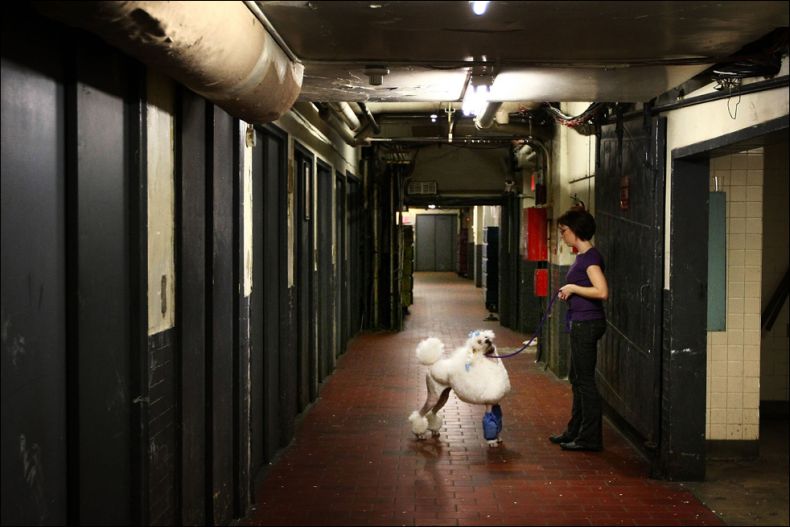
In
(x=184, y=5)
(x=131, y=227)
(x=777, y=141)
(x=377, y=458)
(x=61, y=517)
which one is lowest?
(x=377, y=458)

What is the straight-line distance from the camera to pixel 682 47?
3.79 metres

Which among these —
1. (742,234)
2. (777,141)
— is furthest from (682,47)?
(742,234)

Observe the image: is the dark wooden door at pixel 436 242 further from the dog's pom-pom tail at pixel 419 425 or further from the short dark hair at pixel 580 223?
the short dark hair at pixel 580 223

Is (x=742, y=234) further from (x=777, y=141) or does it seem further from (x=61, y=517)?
(x=61, y=517)

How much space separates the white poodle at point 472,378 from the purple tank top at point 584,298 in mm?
658

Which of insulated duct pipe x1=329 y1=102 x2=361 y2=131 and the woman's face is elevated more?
insulated duct pipe x1=329 y1=102 x2=361 y2=131

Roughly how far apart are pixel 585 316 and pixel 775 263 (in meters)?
2.17

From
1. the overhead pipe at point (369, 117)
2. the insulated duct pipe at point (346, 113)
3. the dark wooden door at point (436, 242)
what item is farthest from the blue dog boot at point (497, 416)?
the dark wooden door at point (436, 242)

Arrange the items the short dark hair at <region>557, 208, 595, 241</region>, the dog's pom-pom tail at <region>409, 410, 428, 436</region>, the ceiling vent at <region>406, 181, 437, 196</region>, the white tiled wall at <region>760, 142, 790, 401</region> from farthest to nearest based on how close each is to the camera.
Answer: the ceiling vent at <region>406, 181, 437, 196</region> < the white tiled wall at <region>760, 142, 790, 401</region> < the dog's pom-pom tail at <region>409, 410, 428, 436</region> < the short dark hair at <region>557, 208, 595, 241</region>

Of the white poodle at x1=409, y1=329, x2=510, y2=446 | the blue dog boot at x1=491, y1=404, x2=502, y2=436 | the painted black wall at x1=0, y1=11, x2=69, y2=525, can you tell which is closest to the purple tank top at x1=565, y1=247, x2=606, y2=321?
the white poodle at x1=409, y1=329, x2=510, y2=446

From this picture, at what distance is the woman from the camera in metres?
5.36

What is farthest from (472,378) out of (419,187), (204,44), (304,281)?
(419,187)

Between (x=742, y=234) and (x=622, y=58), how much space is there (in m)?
1.91

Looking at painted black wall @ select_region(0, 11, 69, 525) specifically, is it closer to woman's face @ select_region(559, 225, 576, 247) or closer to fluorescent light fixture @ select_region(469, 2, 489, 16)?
fluorescent light fixture @ select_region(469, 2, 489, 16)
